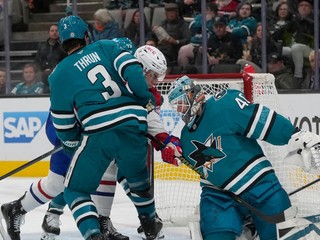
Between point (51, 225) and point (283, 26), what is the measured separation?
9.41 feet

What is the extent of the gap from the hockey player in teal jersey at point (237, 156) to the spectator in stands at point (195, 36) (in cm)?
352

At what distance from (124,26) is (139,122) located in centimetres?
330

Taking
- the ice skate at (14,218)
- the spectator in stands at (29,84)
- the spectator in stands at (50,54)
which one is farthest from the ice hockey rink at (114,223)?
the spectator in stands at (50,54)

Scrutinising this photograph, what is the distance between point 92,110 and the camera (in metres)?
4.57

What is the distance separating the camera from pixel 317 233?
4082mm

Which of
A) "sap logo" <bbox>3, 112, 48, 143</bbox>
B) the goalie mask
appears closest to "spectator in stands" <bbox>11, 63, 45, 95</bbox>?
"sap logo" <bbox>3, 112, 48, 143</bbox>

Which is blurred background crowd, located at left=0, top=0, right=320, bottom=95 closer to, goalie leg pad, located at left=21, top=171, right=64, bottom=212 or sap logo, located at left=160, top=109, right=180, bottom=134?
sap logo, located at left=160, top=109, right=180, bottom=134

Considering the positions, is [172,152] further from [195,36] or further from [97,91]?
[195,36]

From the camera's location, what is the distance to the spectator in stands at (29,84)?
7848 millimetres

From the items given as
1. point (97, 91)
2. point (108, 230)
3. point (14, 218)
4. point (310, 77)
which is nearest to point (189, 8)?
point (310, 77)

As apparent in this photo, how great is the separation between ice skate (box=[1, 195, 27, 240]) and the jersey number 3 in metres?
→ 0.94

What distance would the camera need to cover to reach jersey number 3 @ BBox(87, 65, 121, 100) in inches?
181

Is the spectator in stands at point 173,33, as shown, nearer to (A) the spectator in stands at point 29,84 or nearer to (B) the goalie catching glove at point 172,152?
(A) the spectator in stands at point 29,84

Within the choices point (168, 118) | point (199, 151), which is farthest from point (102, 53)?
point (168, 118)
